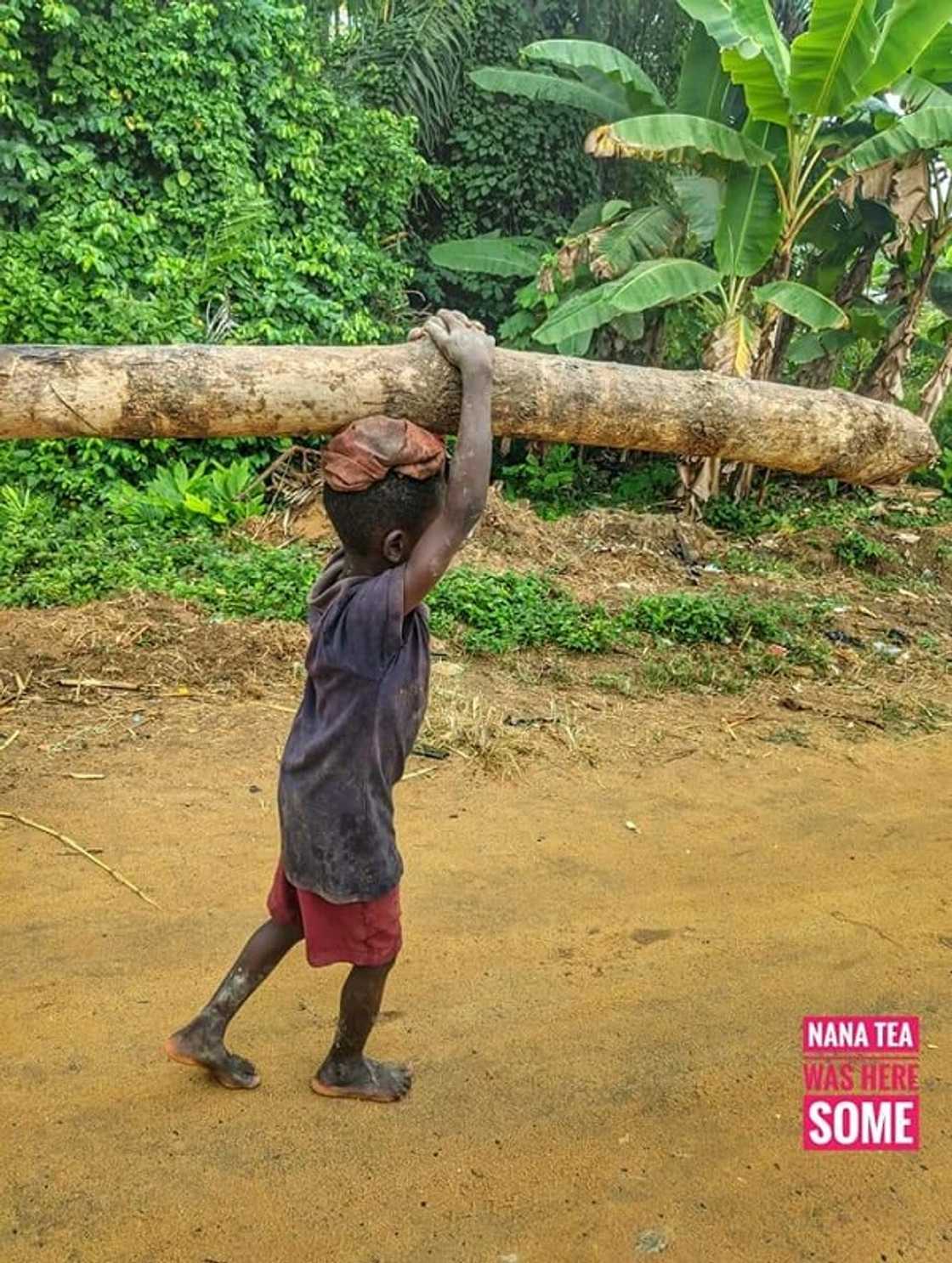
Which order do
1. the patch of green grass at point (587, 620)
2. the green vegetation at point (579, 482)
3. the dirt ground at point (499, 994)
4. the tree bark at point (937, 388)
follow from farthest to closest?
1. the green vegetation at point (579, 482)
2. the tree bark at point (937, 388)
3. the patch of green grass at point (587, 620)
4. the dirt ground at point (499, 994)

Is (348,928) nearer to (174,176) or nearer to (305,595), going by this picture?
(305,595)

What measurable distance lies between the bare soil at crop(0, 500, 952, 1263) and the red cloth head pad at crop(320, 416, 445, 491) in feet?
5.06

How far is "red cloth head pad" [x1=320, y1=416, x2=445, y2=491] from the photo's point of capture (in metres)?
2.02

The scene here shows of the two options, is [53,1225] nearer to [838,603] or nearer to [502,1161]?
[502,1161]

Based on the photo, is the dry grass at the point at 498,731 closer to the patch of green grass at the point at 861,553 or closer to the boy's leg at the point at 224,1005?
the boy's leg at the point at 224,1005

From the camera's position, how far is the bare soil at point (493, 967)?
2.17 meters

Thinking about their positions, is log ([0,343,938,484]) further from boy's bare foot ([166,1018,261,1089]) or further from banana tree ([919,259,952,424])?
banana tree ([919,259,952,424])

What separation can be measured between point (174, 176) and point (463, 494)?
7.85 metres

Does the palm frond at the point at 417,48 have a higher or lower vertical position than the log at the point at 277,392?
higher

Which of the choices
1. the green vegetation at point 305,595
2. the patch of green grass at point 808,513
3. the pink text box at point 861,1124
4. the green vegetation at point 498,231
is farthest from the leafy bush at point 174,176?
the pink text box at point 861,1124

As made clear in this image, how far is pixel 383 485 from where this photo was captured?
6.70 feet

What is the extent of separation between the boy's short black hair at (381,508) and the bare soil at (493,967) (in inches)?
55.8

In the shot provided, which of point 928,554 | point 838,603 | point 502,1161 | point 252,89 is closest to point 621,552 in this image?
point 838,603

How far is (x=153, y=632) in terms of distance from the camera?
213 inches
